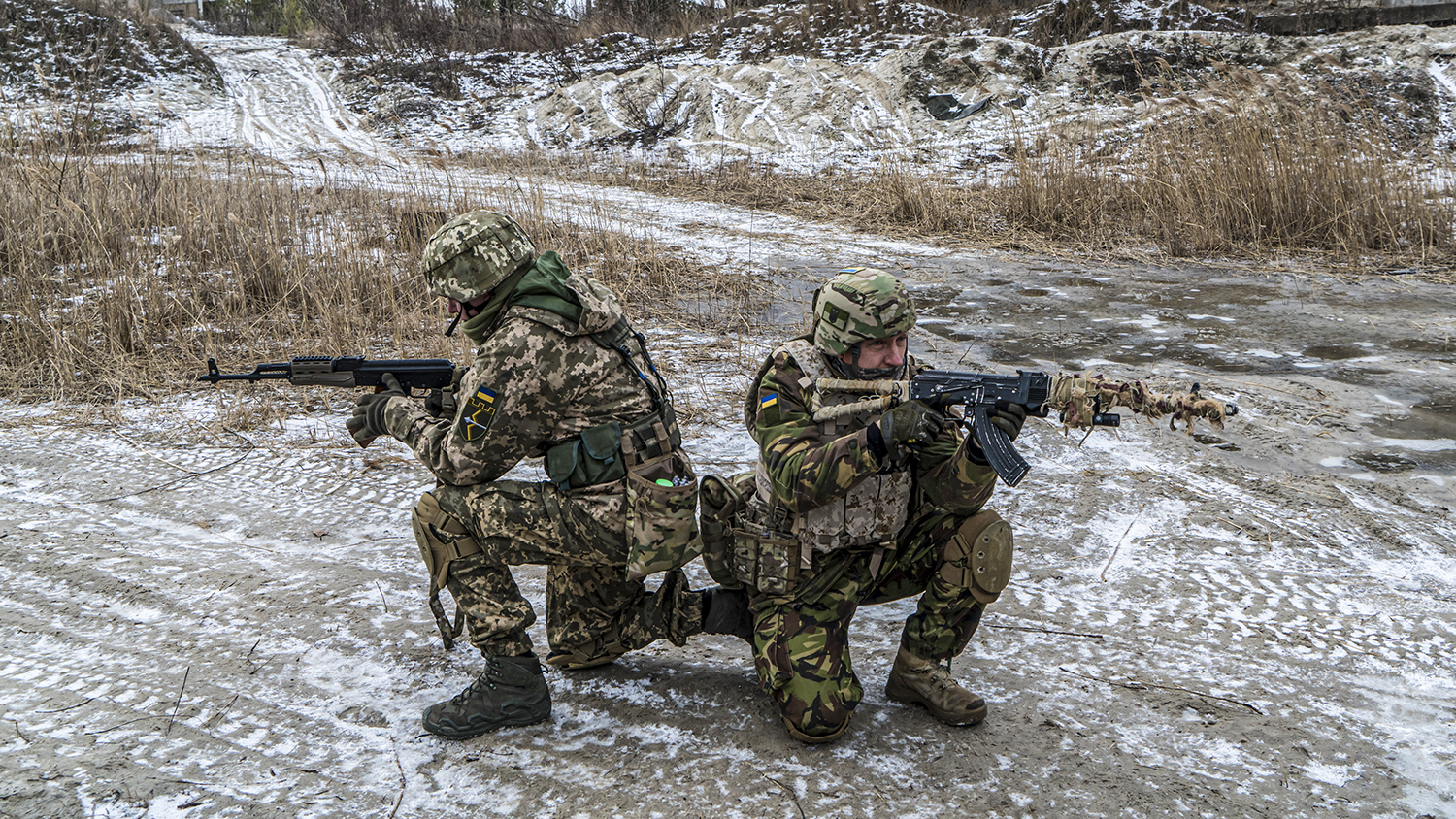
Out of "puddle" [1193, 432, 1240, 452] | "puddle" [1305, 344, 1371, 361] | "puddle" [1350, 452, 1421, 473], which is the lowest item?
"puddle" [1193, 432, 1240, 452]

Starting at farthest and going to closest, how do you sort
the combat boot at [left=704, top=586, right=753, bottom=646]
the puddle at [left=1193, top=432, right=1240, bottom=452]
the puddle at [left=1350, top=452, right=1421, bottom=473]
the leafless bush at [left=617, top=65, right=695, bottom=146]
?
the leafless bush at [left=617, top=65, right=695, bottom=146] < the puddle at [left=1193, top=432, right=1240, bottom=452] < the puddle at [left=1350, top=452, right=1421, bottom=473] < the combat boot at [left=704, top=586, right=753, bottom=646]

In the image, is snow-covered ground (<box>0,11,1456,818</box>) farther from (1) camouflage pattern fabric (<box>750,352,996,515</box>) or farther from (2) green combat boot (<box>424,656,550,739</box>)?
(1) camouflage pattern fabric (<box>750,352,996,515</box>)

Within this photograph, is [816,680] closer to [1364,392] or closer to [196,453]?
[196,453]

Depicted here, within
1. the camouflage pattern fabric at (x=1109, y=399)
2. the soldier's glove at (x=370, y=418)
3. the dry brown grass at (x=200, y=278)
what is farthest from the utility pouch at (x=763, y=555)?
the dry brown grass at (x=200, y=278)

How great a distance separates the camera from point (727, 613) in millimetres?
2801

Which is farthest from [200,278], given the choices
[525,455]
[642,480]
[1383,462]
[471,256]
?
[1383,462]

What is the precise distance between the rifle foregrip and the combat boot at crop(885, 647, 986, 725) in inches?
24.4

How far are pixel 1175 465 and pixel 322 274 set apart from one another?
518cm

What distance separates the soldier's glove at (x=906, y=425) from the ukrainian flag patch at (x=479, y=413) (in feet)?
3.27

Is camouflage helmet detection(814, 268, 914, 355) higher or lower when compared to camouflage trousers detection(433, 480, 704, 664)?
higher

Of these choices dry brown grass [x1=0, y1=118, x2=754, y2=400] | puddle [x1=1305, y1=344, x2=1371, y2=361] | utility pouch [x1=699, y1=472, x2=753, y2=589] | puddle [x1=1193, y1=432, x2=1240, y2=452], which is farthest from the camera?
puddle [x1=1305, y1=344, x2=1371, y2=361]

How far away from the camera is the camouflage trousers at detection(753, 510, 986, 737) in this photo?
247 centimetres

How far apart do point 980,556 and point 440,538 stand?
1474 millimetres

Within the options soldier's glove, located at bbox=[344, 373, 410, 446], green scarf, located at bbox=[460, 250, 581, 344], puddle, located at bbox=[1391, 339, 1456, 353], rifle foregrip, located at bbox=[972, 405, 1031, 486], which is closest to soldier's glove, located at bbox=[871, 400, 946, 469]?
rifle foregrip, located at bbox=[972, 405, 1031, 486]
